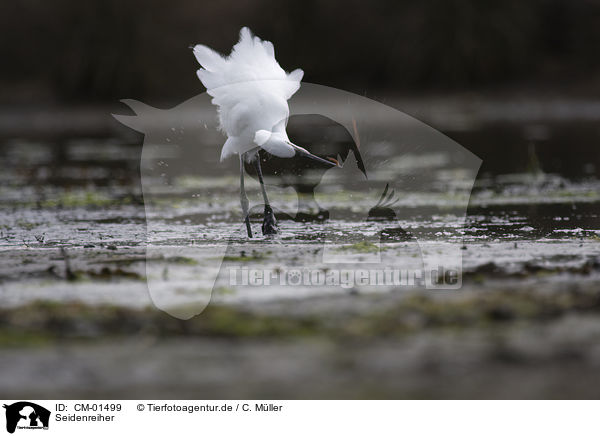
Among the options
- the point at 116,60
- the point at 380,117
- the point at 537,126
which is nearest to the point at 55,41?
the point at 116,60

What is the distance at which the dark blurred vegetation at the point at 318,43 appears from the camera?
33.1 meters

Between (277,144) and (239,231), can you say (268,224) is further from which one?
(277,144)

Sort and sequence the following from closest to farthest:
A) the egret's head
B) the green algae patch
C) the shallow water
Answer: the shallow water → the green algae patch → the egret's head

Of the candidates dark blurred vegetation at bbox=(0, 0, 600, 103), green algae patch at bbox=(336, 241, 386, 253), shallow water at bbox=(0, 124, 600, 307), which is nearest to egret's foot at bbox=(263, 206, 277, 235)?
shallow water at bbox=(0, 124, 600, 307)

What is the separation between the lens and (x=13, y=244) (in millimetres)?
9141

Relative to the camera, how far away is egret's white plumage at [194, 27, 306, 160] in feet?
29.2

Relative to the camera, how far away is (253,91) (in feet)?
29.2

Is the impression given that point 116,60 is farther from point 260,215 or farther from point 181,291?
point 181,291

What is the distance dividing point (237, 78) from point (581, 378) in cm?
508
